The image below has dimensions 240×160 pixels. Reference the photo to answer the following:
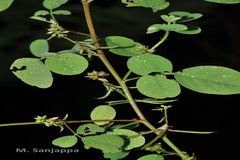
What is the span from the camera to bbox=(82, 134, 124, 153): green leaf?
36cm

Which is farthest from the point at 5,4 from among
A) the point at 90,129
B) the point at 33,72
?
the point at 90,129

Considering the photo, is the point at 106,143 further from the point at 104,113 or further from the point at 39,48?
the point at 39,48

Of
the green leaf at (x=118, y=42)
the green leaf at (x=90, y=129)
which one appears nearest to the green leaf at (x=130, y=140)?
the green leaf at (x=90, y=129)

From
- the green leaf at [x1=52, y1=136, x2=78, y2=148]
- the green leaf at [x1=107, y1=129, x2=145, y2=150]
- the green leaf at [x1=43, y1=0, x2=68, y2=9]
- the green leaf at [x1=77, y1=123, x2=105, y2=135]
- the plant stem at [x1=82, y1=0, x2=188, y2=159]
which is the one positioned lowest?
the green leaf at [x1=52, y1=136, x2=78, y2=148]

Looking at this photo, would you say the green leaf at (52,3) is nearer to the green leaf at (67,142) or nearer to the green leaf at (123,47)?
the green leaf at (123,47)

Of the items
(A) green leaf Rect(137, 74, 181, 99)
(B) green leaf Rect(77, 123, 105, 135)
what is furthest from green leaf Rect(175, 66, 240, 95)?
(B) green leaf Rect(77, 123, 105, 135)

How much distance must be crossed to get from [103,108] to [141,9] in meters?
1.05

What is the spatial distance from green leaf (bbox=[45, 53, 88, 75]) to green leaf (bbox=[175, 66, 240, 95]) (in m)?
0.13

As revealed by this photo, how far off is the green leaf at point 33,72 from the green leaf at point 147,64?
0.11 metres

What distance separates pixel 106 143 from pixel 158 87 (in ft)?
0.31

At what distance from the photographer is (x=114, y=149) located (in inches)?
14.1

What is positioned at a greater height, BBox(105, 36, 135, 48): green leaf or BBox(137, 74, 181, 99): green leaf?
BBox(105, 36, 135, 48): green leaf

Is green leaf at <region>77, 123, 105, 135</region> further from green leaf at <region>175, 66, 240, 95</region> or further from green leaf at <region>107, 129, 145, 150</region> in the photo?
green leaf at <region>175, 66, 240, 95</region>

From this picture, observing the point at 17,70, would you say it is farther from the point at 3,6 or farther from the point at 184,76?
the point at 184,76
